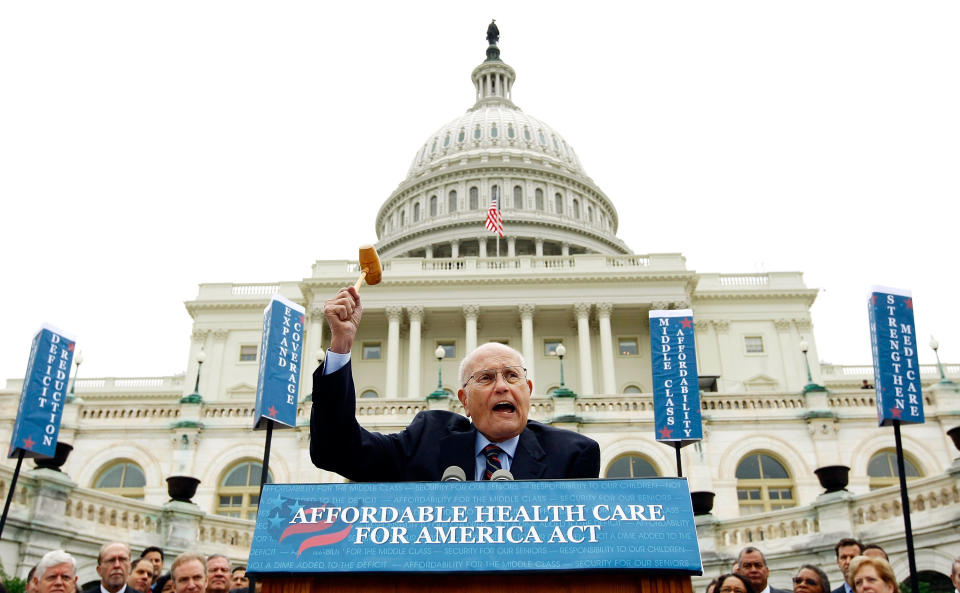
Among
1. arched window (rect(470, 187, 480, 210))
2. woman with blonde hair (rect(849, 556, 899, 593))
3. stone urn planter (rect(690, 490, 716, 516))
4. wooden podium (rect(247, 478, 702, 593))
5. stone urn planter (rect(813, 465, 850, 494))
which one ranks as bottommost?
wooden podium (rect(247, 478, 702, 593))

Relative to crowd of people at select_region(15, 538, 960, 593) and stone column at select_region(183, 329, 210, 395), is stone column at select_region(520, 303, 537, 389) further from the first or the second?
crowd of people at select_region(15, 538, 960, 593)

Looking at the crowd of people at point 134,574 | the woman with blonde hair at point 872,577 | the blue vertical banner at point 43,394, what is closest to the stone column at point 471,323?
the blue vertical banner at point 43,394

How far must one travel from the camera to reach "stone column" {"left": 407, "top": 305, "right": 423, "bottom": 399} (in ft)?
182

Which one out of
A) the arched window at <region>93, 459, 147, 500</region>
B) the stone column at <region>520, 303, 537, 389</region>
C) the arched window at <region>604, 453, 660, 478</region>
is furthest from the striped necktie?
the stone column at <region>520, 303, 537, 389</region>

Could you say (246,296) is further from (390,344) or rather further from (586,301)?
(586,301)

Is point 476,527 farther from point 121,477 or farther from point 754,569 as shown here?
point 121,477

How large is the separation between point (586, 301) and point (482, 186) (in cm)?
3833

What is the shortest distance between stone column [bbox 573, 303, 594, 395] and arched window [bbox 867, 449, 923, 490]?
79.8ft

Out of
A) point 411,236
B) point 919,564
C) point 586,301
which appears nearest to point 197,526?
point 919,564

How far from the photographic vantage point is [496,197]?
93.1 metres

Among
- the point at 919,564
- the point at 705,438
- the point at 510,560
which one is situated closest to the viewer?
the point at 510,560

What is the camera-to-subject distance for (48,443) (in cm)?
2103

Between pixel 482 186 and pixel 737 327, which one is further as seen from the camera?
pixel 482 186

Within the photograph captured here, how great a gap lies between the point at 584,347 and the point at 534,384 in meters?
4.91
